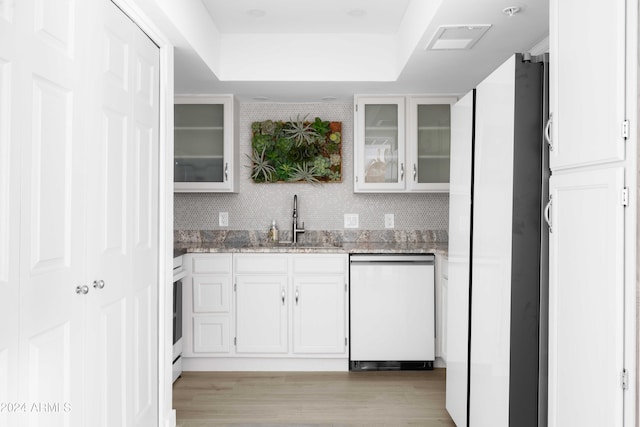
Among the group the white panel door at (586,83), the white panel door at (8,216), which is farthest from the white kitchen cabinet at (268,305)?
the white panel door at (8,216)

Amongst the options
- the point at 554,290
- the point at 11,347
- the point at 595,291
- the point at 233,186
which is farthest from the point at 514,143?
the point at 233,186

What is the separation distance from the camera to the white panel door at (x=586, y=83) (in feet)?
4.48

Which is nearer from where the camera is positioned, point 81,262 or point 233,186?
point 81,262

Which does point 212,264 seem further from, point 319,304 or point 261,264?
point 319,304

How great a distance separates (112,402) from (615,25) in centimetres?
218

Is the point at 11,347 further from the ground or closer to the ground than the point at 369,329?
further from the ground

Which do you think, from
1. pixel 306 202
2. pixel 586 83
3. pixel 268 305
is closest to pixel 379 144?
pixel 306 202

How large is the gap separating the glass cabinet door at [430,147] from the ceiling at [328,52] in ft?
0.55

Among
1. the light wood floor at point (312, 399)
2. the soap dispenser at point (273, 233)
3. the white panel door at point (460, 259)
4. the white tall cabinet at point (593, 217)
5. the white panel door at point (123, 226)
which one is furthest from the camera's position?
the soap dispenser at point (273, 233)

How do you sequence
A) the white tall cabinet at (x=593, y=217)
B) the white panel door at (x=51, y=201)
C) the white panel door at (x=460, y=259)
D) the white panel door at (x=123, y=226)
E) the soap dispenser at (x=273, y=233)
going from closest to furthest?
the white tall cabinet at (x=593, y=217) → the white panel door at (x=51, y=201) → the white panel door at (x=123, y=226) → the white panel door at (x=460, y=259) → the soap dispenser at (x=273, y=233)

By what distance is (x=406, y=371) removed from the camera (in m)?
3.94

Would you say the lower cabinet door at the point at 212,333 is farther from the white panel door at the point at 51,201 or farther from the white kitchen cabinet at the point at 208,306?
the white panel door at the point at 51,201

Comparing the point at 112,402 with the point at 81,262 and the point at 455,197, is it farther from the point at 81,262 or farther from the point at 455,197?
the point at 455,197

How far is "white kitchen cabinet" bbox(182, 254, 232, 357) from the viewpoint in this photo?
3.91 metres
